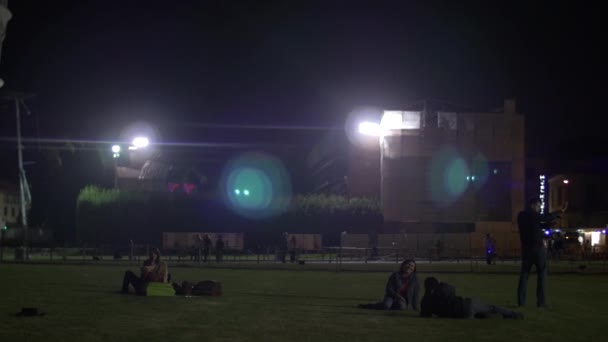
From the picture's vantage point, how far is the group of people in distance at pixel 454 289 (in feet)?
46.2

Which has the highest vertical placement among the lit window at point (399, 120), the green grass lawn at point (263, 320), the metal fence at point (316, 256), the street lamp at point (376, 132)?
the lit window at point (399, 120)

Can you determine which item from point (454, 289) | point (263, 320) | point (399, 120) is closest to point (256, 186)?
point (399, 120)

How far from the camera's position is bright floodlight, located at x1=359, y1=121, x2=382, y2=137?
7950 cm

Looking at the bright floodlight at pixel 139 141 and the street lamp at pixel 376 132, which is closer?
the bright floodlight at pixel 139 141

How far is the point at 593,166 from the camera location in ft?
305

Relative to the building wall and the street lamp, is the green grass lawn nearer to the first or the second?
the building wall

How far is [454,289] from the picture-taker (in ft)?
49.2

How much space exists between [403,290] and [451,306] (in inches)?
75.4

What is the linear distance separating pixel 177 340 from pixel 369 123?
228 feet

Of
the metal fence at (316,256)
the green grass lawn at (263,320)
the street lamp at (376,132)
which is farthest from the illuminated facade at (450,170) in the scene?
the green grass lawn at (263,320)

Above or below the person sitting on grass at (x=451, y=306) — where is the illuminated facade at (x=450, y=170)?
above

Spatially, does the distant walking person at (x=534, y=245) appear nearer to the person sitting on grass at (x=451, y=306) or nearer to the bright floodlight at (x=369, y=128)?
the person sitting on grass at (x=451, y=306)

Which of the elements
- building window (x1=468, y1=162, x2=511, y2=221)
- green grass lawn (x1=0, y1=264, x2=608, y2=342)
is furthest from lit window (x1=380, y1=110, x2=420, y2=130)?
green grass lawn (x1=0, y1=264, x2=608, y2=342)

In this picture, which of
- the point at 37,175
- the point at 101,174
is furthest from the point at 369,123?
the point at 37,175
